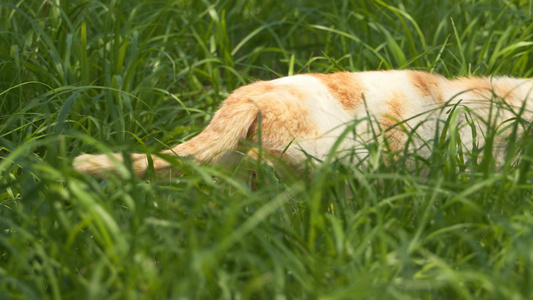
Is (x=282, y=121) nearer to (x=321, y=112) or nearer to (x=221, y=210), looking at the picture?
Result: (x=321, y=112)

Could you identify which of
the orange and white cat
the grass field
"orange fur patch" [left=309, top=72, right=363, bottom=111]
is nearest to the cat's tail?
the orange and white cat

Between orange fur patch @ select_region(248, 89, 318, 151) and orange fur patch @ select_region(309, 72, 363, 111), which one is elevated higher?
orange fur patch @ select_region(309, 72, 363, 111)

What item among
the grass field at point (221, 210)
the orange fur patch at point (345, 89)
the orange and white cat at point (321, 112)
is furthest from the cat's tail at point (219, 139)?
the orange fur patch at point (345, 89)

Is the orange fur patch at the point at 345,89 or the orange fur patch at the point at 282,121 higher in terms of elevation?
the orange fur patch at the point at 345,89

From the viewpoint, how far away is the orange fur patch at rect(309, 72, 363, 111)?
255cm

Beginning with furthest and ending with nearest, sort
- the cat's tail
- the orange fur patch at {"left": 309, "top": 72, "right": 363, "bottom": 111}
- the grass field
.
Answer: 1. the orange fur patch at {"left": 309, "top": 72, "right": 363, "bottom": 111}
2. the cat's tail
3. the grass field

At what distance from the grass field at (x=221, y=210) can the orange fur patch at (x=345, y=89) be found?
32 cm

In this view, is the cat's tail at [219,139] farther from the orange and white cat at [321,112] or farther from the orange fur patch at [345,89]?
the orange fur patch at [345,89]

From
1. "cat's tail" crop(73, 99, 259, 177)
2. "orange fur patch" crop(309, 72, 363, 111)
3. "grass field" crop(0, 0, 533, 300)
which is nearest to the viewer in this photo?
"grass field" crop(0, 0, 533, 300)

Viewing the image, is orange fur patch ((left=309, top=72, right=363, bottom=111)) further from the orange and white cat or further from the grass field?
the grass field

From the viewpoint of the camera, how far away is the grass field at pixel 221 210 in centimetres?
148

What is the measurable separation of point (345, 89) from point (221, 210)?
0.93m

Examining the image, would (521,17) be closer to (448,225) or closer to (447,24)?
(447,24)

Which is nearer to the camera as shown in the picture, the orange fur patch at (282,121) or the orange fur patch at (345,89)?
the orange fur patch at (282,121)
